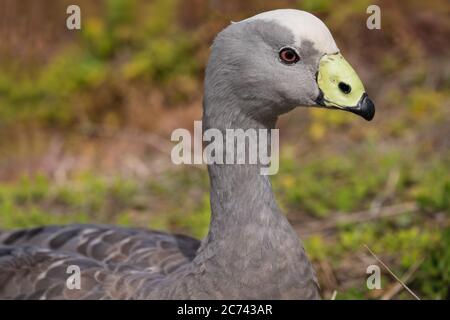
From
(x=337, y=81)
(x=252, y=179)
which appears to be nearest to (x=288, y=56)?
(x=337, y=81)

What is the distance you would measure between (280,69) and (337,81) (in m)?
0.24

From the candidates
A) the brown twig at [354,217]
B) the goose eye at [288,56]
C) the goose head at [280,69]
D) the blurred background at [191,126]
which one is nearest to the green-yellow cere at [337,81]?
the goose head at [280,69]

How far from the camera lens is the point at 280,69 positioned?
→ 3.13 m

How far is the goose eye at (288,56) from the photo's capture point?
3107mm

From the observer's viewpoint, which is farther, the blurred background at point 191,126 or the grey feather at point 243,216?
the blurred background at point 191,126

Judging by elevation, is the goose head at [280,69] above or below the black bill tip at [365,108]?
above

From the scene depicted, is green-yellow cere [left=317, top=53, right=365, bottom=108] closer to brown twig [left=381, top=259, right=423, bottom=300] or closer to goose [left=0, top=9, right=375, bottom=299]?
goose [left=0, top=9, right=375, bottom=299]

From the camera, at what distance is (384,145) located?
21.7 feet

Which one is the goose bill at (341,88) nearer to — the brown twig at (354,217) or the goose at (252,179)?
the goose at (252,179)

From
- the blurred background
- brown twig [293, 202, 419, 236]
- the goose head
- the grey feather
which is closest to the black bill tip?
the goose head

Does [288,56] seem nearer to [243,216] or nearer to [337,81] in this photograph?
[337,81]

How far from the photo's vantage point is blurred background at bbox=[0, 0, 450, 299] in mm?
5043

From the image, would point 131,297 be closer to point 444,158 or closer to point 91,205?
point 91,205
